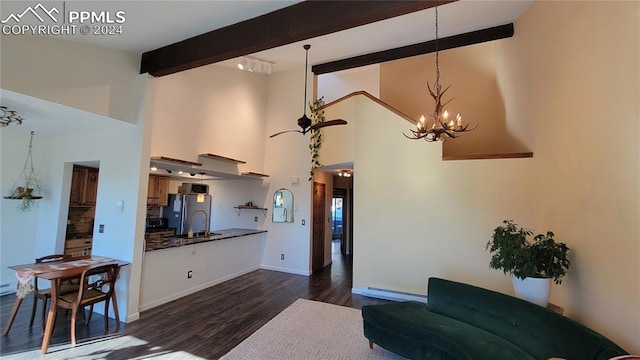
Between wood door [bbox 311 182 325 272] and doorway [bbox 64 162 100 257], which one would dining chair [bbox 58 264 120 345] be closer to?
doorway [bbox 64 162 100 257]

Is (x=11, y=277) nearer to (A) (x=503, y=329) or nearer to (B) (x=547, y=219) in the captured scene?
(A) (x=503, y=329)

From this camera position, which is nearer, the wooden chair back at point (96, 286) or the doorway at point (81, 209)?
the wooden chair back at point (96, 286)

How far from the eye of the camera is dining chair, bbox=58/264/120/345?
3.07m

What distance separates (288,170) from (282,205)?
85 centimetres

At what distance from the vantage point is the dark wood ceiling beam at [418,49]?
474cm

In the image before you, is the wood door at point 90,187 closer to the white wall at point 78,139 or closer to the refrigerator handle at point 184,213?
the white wall at point 78,139

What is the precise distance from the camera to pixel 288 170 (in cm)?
645

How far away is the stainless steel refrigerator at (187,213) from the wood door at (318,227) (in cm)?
270

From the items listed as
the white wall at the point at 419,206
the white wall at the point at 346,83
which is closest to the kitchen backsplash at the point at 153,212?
the white wall at the point at 419,206

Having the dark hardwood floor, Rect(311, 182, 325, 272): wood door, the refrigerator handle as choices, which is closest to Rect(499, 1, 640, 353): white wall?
the dark hardwood floor

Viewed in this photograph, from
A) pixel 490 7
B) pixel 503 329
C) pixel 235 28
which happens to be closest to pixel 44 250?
pixel 235 28

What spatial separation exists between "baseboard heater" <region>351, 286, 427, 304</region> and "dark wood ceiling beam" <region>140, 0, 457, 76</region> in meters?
4.09

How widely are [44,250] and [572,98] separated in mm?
8048

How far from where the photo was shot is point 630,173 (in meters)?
2.09
